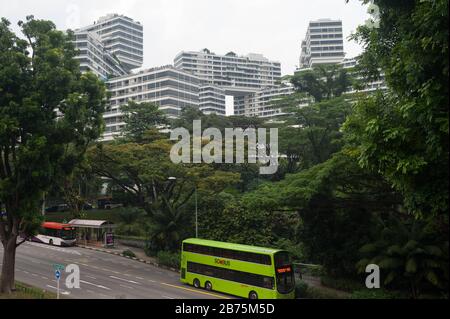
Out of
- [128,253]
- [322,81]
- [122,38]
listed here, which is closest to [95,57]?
[122,38]

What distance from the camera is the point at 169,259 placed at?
110 feet

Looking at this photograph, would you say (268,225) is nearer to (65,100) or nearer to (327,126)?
(327,126)

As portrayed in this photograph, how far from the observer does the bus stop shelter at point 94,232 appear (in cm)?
4194

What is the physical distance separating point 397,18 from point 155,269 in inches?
1021

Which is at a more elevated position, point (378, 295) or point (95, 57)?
point (95, 57)

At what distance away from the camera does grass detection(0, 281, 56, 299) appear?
21.9 m

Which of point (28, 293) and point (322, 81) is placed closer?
point (28, 293)

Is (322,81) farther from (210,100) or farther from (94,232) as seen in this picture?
(210,100)

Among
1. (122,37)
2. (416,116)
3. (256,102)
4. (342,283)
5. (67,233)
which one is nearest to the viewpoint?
(416,116)

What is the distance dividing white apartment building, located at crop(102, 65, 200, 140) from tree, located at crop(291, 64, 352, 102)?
53.9m

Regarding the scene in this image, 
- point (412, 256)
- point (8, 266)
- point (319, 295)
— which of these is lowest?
point (319, 295)

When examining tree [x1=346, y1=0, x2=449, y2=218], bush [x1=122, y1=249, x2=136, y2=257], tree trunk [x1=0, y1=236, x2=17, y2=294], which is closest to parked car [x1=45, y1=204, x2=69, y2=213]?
bush [x1=122, y1=249, x2=136, y2=257]

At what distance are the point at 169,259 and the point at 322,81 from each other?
74.4ft

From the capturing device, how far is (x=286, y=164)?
4384 centimetres
